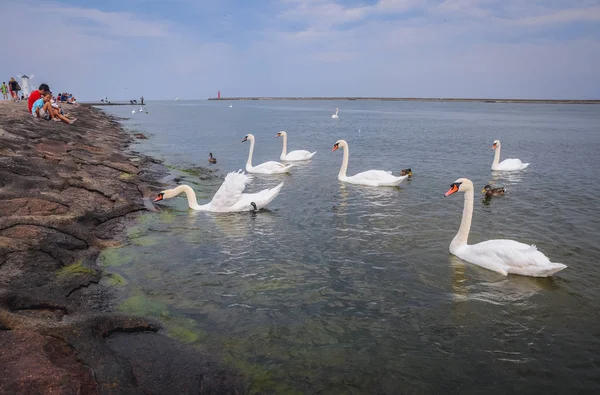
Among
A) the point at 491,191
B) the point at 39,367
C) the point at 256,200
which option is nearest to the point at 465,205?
the point at 491,191

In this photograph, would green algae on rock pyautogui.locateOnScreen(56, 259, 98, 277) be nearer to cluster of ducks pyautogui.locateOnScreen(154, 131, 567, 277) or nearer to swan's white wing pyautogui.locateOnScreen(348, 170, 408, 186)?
cluster of ducks pyautogui.locateOnScreen(154, 131, 567, 277)

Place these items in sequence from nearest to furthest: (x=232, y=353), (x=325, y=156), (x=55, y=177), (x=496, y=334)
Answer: (x=232, y=353) < (x=496, y=334) < (x=55, y=177) < (x=325, y=156)

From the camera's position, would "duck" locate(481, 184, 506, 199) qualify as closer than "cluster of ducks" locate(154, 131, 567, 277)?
No

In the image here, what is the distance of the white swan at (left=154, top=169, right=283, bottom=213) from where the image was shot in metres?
12.0

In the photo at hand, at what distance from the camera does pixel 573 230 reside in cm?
1048

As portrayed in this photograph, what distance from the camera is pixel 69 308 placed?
5.63m

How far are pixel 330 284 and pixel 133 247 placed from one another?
4.60 metres

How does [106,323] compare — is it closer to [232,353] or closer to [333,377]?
[232,353]

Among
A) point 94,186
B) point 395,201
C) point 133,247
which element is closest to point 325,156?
point 395,201

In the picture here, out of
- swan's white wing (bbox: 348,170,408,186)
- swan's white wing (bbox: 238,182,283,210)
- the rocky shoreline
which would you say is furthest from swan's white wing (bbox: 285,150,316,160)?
the rocky shoreline

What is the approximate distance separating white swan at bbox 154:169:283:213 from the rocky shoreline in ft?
4.35

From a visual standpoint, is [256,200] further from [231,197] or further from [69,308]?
[69,308]

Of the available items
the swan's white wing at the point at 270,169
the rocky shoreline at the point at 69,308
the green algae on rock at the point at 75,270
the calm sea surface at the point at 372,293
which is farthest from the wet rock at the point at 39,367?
the swan's white wing at the point at 270,169

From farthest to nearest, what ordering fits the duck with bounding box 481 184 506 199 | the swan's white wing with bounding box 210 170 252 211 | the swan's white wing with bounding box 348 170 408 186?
the swan's white wing with bounding box 348 170 408 186 < the duck with bounding box 481 184 506 199 < the swan's white wing with bounding box 210 170 252 211
